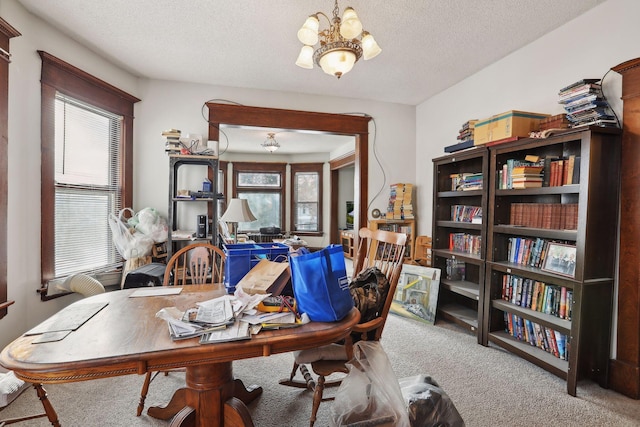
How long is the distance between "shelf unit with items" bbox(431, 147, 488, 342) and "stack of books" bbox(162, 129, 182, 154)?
289 cm

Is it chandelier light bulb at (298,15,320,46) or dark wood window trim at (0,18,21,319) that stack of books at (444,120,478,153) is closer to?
chandelier light bulb at (298,15,320,46)

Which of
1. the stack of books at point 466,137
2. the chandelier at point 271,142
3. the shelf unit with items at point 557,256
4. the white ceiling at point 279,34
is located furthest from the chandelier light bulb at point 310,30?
the chandelier at point 271,142

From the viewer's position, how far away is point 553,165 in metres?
2.38

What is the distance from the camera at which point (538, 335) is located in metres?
2.46

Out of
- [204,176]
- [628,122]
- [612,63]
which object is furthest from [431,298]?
[204,176]

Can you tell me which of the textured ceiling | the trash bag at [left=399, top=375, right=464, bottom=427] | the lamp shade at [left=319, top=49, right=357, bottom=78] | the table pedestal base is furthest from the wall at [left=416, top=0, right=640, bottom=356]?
the table pedestal base

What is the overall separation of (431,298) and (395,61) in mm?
2512

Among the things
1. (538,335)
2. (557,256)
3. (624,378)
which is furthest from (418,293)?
(624,378)

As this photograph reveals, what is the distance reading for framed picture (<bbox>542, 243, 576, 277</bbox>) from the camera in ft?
7.13

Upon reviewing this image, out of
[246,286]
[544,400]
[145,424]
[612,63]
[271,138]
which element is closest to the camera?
[246,286]

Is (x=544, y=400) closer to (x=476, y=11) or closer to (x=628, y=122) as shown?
(x=628, y=122)

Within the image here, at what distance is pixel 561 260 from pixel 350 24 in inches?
87.0

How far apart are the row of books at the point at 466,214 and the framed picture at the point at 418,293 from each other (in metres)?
0.62

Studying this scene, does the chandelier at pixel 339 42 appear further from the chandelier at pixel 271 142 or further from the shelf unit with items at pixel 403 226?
the chandelier at pixel 271 142
